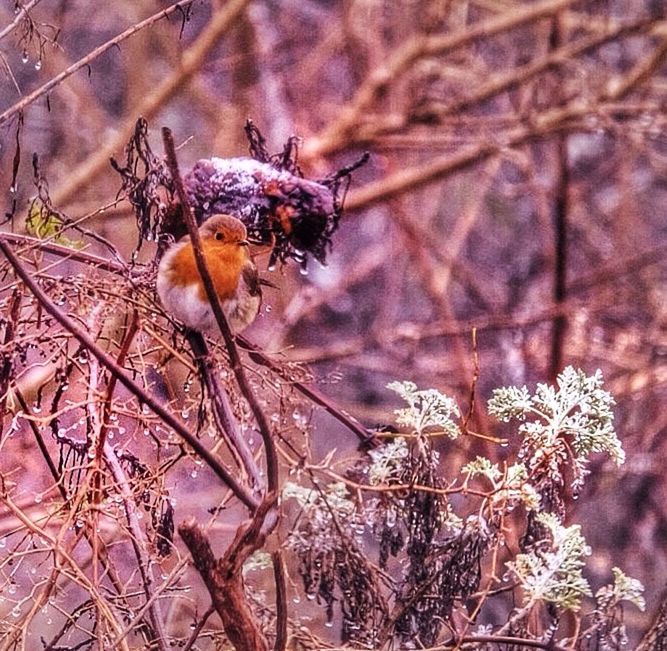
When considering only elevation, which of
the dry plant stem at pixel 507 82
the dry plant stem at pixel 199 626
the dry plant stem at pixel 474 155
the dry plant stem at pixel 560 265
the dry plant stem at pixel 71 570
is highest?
the dry plant stem at pixel 507 82

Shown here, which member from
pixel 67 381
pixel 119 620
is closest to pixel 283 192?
pixel 67 381

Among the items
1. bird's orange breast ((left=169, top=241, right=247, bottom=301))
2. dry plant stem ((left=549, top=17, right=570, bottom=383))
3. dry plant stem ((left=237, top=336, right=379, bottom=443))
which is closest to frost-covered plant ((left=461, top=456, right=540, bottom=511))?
dry plant stem ((left=237, top=336, right=379, bottom=443))

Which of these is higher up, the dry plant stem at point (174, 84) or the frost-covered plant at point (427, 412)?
the dry plant stem at point (174, 84)

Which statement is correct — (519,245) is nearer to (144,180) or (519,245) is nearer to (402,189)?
(402,189)

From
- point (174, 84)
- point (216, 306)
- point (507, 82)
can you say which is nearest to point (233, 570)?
point (216, 306)

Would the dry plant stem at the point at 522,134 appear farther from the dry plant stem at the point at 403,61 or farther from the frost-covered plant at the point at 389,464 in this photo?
the frost-covered plant at the point at 389,464

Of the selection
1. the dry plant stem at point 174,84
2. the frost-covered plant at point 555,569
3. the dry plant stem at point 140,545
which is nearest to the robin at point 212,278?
A: the dry plant stem at point 140,545

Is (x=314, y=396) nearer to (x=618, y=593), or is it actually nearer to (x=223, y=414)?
(x=223, y=414)
